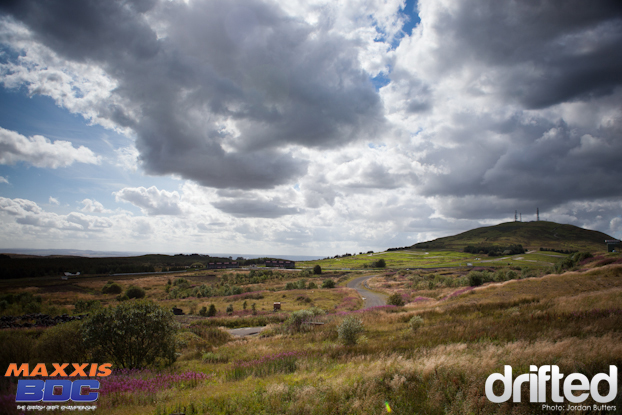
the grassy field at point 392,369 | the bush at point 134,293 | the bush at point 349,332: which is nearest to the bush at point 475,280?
the grassy field at point 392,369

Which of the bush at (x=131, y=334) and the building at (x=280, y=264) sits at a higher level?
the bush at (x=131, y=334)

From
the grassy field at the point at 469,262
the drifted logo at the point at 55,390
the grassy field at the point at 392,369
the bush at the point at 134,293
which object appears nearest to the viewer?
the grassy field at the point at 392,369

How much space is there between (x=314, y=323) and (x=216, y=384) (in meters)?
16.0

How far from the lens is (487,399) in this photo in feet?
23.2

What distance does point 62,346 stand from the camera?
46.5ft

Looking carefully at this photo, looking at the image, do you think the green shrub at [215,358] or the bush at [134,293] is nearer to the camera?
the green shrub at [215,358]

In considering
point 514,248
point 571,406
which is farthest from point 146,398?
point 514,248

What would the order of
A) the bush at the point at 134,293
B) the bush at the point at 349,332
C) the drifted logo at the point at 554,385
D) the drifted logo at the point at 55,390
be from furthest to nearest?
the bush at the point at 134,293 < the bush at the point at 349,332 < the drifted logo at the point at 55,390 < the drifted logo at the point at 554,385

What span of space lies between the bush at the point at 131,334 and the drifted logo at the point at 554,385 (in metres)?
15.4

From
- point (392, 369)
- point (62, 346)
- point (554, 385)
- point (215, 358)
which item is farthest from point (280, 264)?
point (554, 385)

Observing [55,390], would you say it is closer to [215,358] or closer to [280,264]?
[215,358]

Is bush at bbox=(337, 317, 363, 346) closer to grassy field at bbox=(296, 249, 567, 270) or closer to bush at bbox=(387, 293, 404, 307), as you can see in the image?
bush at bbox=(387, 293, 404, 307)

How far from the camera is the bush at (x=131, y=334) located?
45.0 ft

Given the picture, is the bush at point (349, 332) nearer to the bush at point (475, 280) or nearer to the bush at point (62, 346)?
the bush at point (62, 346)
